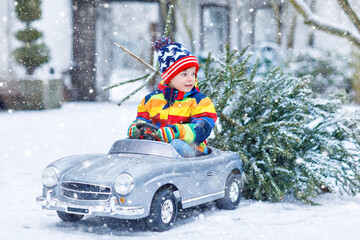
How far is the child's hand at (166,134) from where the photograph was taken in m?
4.83

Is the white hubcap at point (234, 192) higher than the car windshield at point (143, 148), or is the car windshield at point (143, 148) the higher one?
the car windshield at point (143, 148)

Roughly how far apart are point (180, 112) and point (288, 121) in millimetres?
1445

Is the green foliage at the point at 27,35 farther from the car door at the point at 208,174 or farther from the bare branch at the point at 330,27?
the bare branch at the point at 330,27

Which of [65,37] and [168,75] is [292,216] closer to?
[168,75]

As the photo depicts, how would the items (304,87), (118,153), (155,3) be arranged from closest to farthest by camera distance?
1. (118,153)
2. (304,87)
3. (155,3)

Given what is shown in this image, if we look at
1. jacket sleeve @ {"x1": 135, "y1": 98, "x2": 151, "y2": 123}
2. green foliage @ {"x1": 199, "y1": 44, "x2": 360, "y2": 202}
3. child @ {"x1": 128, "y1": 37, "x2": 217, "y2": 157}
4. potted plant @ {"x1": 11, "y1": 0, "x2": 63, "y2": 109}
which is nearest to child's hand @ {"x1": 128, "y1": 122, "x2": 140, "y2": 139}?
child @ {"x1": 128, "y1": 37, "x2": 217, "y2": 157}

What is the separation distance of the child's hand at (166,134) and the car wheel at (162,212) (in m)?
0.52

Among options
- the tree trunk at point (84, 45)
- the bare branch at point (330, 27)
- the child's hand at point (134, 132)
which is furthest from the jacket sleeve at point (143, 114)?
the tree trunk at point (84, 45)

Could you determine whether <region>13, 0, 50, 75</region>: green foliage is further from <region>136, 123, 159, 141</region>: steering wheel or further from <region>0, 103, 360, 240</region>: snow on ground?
<region>136, 123, 159, 141</region>: steering wheel

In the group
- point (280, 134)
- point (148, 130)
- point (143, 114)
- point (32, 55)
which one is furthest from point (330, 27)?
point (32, 55)

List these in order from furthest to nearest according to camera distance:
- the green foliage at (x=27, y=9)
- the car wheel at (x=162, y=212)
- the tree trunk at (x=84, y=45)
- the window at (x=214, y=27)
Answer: the window at (x=214, y=27)
the tree trunk at (x=84, y=45)
the green foliage at (x=27, y=9)
the car wheel at (x=162, y=212)

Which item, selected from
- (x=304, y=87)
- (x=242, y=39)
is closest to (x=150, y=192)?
(x=304, y=87)

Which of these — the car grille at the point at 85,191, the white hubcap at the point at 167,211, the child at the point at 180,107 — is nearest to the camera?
the car grille at the point at 85,191

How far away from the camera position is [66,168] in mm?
4605
